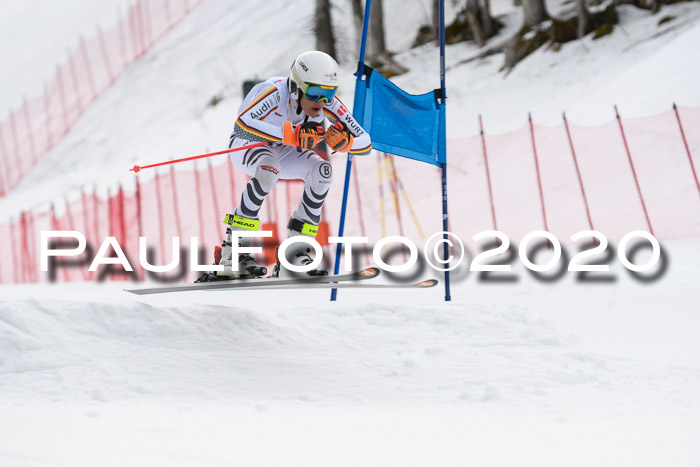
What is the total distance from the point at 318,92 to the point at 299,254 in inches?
49.5

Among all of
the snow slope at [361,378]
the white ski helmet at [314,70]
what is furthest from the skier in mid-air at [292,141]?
the snow slope at [361,378]

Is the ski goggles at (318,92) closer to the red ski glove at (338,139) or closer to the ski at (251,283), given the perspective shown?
the red ski glove at (338,139)

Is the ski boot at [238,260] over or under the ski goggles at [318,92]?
under

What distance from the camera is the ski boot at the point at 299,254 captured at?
5844 mm

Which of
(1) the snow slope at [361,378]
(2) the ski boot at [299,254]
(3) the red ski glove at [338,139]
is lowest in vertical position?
(1) the snow slope at [361,378]

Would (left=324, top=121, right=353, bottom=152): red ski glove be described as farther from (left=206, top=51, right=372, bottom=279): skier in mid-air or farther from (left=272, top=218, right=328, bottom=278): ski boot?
(left=272, top=218, right=328, bottom=278): ski boot

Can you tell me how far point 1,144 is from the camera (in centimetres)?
3509

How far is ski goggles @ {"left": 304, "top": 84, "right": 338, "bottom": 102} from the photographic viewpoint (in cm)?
573

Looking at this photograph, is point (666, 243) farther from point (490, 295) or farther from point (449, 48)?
point (449, 48)

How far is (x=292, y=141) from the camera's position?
560 cm

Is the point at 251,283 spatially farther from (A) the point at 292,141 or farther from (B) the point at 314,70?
(B) the point at 314,70

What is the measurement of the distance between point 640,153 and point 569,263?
4.97 meters
